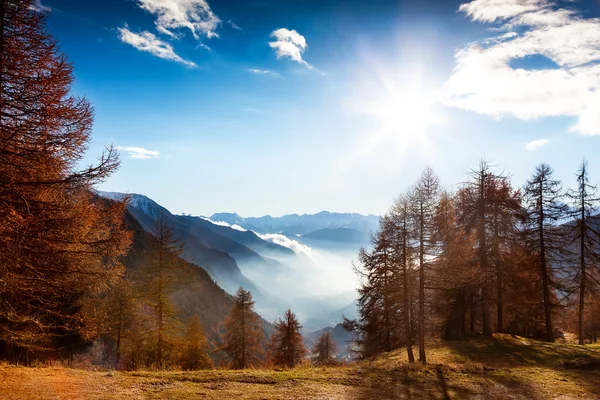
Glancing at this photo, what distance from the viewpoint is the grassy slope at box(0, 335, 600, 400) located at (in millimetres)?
10219

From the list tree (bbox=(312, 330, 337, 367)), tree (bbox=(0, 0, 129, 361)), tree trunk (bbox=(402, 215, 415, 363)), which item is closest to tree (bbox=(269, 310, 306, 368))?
tree (bbox=(312, 330, 337, 367))

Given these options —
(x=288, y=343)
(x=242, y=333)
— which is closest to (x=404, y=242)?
(x=242, y=333)

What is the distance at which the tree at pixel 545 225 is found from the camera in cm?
2564

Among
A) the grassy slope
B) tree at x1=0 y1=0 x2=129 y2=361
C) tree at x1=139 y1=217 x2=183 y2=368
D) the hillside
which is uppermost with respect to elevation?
tree at x1=0 y1=0 x2=129 y2=361

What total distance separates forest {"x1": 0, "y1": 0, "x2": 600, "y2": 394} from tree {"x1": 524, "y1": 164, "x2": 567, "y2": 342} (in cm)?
11

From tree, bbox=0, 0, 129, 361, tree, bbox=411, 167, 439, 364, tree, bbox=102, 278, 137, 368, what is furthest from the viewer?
tree, bbox=102, 278, 137, 368

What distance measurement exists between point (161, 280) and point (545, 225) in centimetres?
3101

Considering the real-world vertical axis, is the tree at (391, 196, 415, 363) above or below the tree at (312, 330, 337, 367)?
above

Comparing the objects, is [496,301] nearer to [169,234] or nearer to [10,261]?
[169,234]

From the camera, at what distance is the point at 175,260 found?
25641 millimetres

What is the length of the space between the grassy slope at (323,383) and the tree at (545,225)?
10.2 metres

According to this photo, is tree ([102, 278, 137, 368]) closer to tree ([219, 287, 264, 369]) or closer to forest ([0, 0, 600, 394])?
forest ([0, 0, 600, 394])

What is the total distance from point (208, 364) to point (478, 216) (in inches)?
1284

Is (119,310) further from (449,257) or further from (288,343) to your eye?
(449,257)
